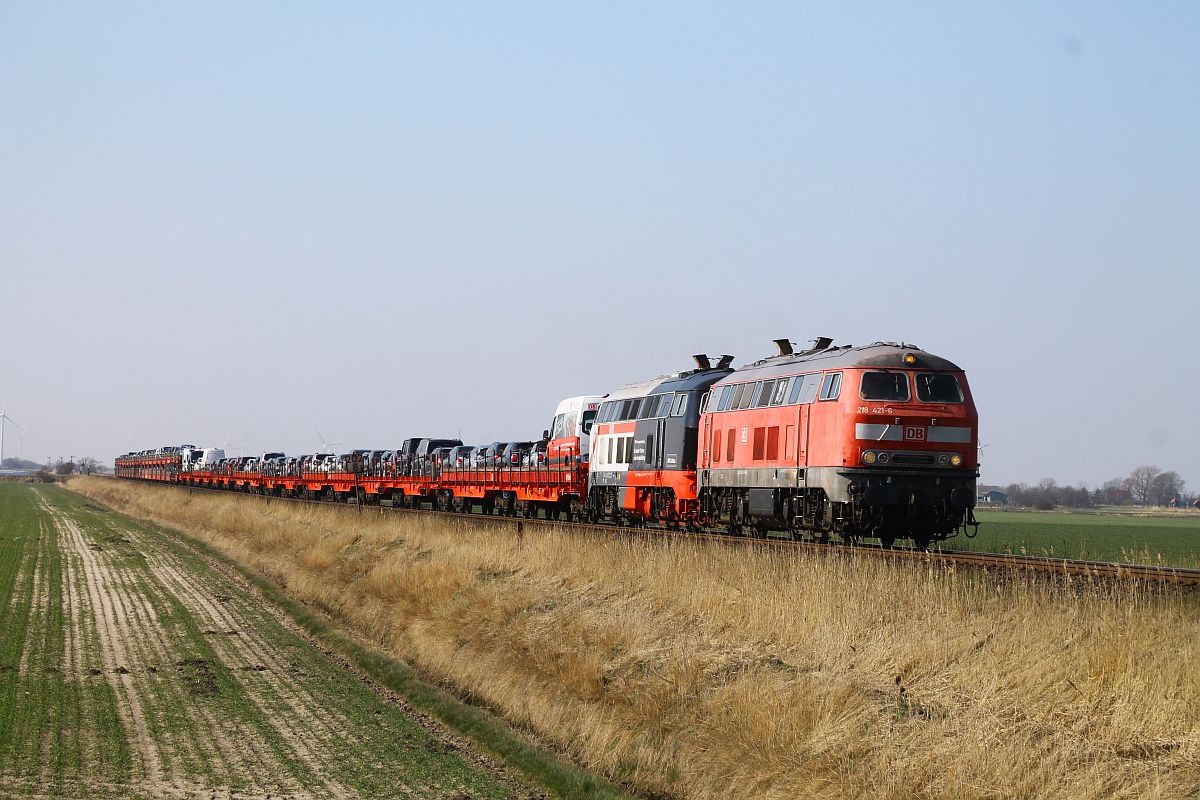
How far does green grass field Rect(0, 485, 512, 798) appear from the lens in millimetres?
12992

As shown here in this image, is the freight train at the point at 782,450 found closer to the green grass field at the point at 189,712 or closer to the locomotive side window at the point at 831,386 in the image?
the locomotive side window at the point at 831,386

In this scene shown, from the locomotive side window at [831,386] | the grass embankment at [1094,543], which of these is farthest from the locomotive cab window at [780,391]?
the grass embankment at [1094,543]

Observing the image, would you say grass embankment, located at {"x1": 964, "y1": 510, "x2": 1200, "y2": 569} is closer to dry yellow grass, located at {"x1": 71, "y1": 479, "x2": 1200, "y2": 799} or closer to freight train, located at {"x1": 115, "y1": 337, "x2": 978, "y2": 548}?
freight train, located at {"x1": 115, "y1": 337, "x2": 978, "y2": 548}

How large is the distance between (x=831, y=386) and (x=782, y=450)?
269 cm

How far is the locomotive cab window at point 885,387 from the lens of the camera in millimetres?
24953

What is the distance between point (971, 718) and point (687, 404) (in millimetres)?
23742

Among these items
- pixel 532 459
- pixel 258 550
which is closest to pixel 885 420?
pixel 258 550

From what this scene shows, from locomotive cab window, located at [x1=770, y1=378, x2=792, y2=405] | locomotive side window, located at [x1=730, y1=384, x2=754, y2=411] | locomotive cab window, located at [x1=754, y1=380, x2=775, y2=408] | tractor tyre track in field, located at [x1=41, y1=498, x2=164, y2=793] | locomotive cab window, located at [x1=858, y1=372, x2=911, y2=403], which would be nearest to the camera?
tractor tyre track in field, located at [x1=41, y1=498, x2=164, y2=793]

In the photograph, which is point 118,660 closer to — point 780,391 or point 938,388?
point 780,391

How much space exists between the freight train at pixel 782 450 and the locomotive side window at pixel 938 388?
3 cm

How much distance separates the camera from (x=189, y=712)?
53.5 ft

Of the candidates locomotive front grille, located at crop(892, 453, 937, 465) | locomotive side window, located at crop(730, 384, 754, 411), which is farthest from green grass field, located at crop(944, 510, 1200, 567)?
locomotive side window, located at crop(730, 384, 754, 411)

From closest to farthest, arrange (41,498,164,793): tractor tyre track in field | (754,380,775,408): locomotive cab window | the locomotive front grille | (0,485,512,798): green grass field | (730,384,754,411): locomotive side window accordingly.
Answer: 1. (0,485,512,798): green grass field
2. (41,498,164,793): tractor tyre track in field
3. the locomotive front grille
4. (754,380,775,408): locomotive cab window
5. (730,384,754,411): locomotive side window

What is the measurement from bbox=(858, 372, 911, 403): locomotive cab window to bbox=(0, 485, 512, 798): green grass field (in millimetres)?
12172
